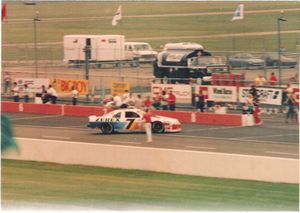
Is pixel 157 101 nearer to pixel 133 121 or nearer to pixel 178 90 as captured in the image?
pixel 178 90

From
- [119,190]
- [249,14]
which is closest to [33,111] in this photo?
[249,14]

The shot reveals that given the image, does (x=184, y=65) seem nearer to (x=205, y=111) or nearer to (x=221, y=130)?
(x=205, y=111)

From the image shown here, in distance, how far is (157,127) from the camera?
90.0ft

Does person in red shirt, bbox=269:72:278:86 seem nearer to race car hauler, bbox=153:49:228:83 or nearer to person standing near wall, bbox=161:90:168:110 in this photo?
race car hauler, bbox=153:49:228:83

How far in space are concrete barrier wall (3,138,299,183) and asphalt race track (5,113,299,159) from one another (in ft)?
12.8

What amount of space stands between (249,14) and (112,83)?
6.33 metres

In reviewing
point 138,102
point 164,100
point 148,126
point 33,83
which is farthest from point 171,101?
point 33,83

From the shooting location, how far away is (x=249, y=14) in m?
25.8

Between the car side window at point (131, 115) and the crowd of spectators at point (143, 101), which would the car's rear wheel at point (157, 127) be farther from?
the crowd of spectators at point (143, 101)

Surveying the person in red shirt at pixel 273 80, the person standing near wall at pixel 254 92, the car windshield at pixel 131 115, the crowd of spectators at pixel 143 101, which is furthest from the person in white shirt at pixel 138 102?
the person in red shirt at pixel 273 80

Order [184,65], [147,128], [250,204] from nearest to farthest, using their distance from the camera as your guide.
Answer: [250,204] → [147,128] → [184,65]

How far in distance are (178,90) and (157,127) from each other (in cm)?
418

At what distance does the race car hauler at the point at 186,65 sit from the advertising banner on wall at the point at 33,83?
4.86m

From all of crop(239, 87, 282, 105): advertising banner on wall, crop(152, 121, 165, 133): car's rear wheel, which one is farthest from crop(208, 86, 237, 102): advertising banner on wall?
crop(152, 121, 165, 133): car's rear wheel
